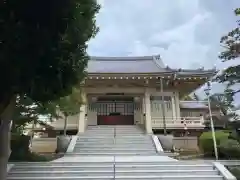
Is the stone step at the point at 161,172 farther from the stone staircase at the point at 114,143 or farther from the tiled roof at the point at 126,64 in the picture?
the tiled roof at the point at 126,64

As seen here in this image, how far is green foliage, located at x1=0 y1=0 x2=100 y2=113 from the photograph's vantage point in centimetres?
473

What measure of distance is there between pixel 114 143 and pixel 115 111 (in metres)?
5.99

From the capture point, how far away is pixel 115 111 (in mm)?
19297

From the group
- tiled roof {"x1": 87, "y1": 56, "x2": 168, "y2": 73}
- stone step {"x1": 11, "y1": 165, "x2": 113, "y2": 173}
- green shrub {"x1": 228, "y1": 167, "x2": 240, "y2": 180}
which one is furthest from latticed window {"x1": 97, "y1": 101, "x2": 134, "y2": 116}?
green shrub {"x1": 228, "y1": 167, "x2": 240, "y2": 180}

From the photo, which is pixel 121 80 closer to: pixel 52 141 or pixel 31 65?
pixel 52 141

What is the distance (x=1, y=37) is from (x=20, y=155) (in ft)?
23.4

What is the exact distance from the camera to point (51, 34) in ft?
16.4

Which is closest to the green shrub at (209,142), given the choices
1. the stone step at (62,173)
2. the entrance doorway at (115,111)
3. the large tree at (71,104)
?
the stone step at (62,173)

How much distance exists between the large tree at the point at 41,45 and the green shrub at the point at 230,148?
7.38 m

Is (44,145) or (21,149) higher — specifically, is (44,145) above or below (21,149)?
above

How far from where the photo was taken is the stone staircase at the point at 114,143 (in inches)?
479

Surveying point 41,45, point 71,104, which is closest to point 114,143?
point 71,104

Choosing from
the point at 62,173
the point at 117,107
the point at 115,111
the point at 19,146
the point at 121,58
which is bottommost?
the point at 62,173

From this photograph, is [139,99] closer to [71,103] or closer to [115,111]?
[115,111]
